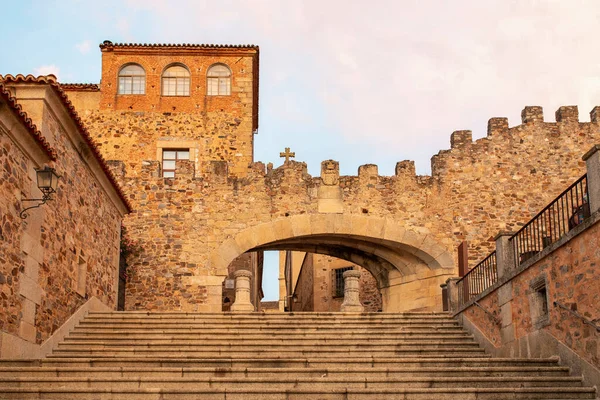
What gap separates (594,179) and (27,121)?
735 cm

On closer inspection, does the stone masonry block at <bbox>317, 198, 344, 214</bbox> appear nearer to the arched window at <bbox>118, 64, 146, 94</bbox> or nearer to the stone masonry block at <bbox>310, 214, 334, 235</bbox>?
the stone masonry block at <bbox>310, 214, 334, 235</bbox>

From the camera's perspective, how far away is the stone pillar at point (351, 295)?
16.1 m

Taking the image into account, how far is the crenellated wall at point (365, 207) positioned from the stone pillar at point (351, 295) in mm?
3144

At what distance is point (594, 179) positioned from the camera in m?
9.75

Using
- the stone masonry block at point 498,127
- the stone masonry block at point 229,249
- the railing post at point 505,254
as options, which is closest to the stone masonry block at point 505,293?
the railing post at point 505,254

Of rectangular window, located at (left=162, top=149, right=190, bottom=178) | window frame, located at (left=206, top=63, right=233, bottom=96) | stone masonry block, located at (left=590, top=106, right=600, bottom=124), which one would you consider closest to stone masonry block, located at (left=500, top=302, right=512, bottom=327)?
stone masonry block, located at (left=590, top=106, right=600, bottom=124)

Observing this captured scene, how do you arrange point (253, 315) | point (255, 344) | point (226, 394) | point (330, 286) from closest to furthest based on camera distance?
point (226, 394) < point (255, 344) < point (253, 315) < point (330, 286)

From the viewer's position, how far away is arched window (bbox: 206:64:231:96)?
985 inches

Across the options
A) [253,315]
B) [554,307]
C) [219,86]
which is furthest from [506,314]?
[219,86]

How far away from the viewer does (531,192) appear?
20359mm

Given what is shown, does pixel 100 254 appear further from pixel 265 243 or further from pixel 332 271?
pixel 332 271

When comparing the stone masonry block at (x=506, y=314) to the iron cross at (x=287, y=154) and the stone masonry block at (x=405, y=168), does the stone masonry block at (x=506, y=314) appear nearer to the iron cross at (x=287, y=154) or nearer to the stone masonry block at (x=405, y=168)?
the stone masonry block at (x=405, y=168)

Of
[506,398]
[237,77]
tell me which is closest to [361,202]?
[237,77]

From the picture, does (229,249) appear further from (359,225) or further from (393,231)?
(393,231)
